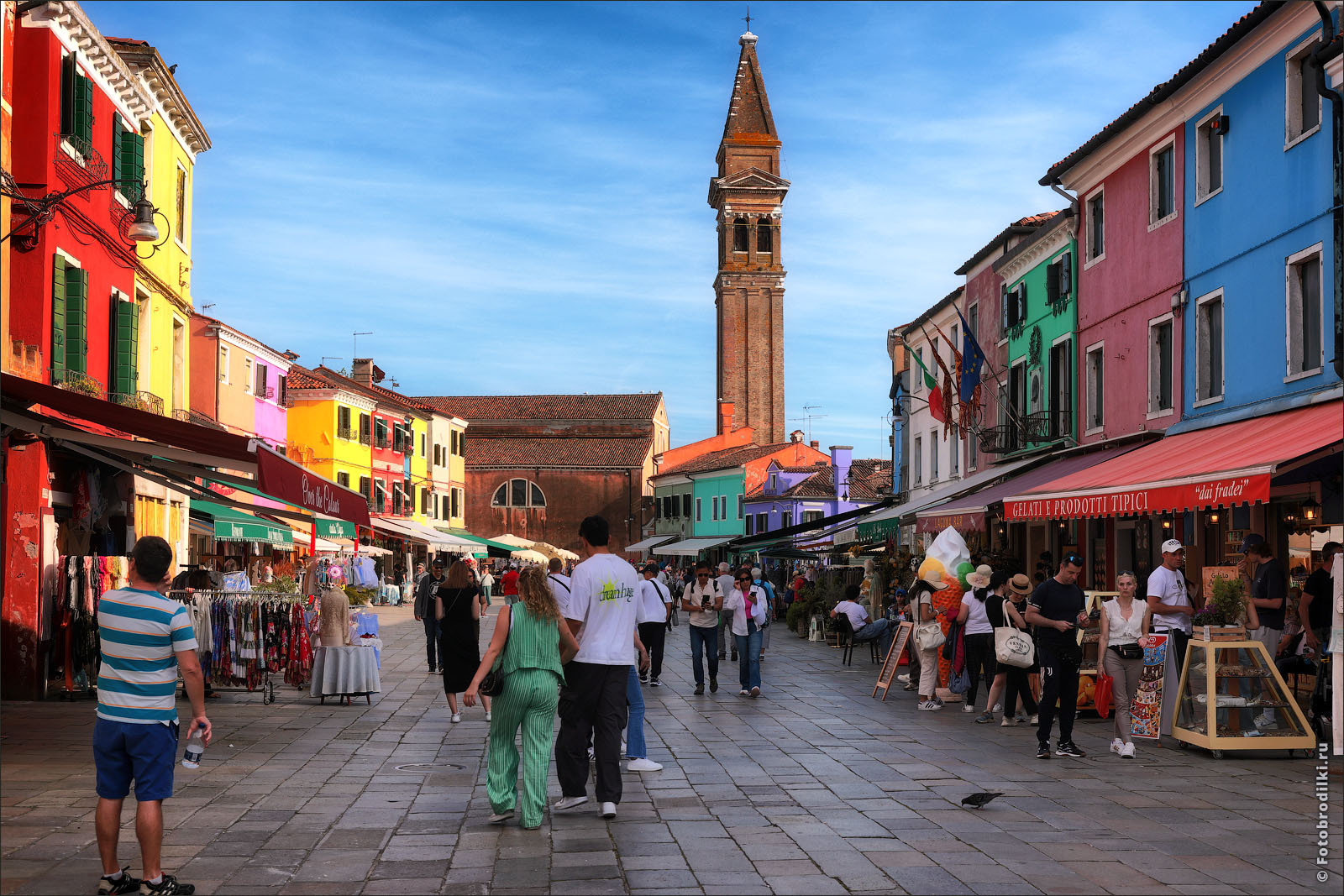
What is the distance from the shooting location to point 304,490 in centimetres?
1118

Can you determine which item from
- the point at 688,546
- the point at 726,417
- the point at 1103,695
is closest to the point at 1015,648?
the point at 1103,695

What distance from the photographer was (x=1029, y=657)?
1255cm

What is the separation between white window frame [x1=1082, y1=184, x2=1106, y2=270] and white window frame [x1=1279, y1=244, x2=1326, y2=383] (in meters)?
6.47

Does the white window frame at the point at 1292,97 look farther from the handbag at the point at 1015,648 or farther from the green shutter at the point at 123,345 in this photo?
the green shutter at the point at 123,345

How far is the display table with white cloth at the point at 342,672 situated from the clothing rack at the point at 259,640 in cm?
60

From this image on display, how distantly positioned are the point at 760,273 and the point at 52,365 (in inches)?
2465

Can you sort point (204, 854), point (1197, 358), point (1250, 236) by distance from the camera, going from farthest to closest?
point (1197, 358) < point (1250, 236) < point (204, 854)

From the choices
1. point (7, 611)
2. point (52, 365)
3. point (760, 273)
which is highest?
point (760, 273)

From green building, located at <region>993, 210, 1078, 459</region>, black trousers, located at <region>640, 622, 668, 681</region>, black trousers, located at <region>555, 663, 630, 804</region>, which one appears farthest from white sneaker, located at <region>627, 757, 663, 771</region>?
green building, located at <region>993, 210, 1078, 459</region>

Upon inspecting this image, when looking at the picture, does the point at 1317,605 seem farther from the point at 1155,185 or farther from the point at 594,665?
the point at 1155,185

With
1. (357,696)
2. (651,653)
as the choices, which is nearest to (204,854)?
(357,696)

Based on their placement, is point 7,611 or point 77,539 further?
point 77,539

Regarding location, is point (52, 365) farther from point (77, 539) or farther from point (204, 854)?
point (204, 854)

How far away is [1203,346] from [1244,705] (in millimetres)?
8600
